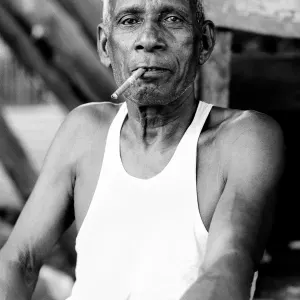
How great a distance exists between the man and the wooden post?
20.8 inches

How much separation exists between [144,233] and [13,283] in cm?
43

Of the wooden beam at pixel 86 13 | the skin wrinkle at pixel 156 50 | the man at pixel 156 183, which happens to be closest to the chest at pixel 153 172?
the man at pixel 156 183

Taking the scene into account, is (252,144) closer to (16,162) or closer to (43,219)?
(43,219)

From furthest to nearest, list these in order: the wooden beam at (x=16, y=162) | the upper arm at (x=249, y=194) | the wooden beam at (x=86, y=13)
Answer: the wooden beam at (x=16, y=162) → the wooden beam at (x=86, y=13) → the upper arm at (x=249, y=194)

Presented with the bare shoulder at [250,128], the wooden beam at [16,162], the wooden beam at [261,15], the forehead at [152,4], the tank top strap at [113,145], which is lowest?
the wooden beam at [16,162]

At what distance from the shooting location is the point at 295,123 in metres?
3.48

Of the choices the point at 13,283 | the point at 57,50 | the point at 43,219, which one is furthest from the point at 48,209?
the point at 57,50

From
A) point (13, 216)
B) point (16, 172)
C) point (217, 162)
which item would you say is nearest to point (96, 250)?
point (217, 162)

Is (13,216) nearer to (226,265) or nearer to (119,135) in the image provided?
(119,135)

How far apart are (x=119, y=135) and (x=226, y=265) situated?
65cm

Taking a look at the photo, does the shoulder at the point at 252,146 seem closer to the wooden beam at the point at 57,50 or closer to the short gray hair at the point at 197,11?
the short gray hair at the point at 197,11

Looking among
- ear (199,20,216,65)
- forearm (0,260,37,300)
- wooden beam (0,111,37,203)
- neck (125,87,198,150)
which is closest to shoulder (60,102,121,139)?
neck (125,87,198,150)

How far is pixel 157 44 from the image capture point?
2129mm

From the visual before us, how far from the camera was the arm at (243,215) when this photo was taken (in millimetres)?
1910
